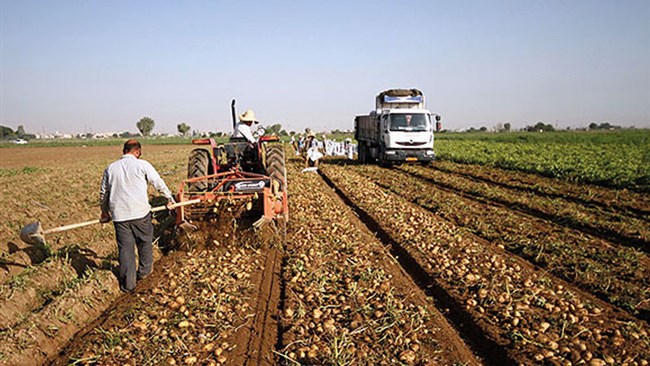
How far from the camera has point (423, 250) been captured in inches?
251

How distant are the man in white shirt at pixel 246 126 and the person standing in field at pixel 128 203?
3.19 metres

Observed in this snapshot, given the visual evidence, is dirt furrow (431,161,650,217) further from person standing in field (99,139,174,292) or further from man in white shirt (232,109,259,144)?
person standing in field (99,139,174,292)

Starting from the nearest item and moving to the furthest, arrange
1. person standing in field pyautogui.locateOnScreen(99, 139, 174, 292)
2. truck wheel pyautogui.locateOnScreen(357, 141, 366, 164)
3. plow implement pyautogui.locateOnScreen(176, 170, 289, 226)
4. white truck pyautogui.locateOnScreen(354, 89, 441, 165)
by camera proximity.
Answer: person standing in field pyautogui.locateOnScreen(99, 139, 174, 292) < plow implement pyautogui.locateOnScreen(176, 170, 289, 226) < white truck pyautogui.locateOnScreen(354, 89, 441, 165) < truck wheel pyautogui.locateOnScreen(357, 141, 366, 164)

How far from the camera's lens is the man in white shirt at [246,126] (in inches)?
325

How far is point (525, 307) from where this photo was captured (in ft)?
14.4

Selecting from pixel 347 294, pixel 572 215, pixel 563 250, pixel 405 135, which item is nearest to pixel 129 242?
pixel 347 294

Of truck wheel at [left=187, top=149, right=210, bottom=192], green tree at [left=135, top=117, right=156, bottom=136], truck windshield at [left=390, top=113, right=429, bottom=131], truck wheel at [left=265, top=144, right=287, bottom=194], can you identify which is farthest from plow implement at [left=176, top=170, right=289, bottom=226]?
green tree at [left=135, top=117, right=156, bottom=136]

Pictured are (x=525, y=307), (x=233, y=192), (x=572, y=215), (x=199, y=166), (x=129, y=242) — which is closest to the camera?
(x=525, y=307)

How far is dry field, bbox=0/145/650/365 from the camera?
371 centimetres

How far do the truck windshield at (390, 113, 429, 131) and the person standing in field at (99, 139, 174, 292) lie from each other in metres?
13.6

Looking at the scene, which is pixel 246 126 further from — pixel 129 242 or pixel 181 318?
pixel 181 318

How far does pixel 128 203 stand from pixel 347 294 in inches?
110

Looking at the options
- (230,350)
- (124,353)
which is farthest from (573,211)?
(124,353)

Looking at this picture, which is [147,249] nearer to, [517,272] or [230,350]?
[230,350]
